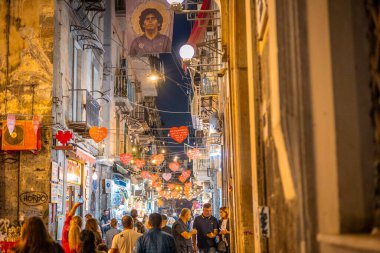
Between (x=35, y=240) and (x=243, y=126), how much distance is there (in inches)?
154

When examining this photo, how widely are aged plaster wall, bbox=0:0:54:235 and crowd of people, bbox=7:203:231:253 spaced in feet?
16.2

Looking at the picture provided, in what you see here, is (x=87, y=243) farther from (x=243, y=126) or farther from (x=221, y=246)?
(x=221, y=246)

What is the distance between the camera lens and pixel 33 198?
17078mm

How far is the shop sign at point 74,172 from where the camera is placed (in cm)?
2004

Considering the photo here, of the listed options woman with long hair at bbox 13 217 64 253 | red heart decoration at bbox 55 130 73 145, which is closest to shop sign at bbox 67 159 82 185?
red heart decoration at bbox 55 130 73 145

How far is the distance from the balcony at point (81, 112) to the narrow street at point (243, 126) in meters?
0.08

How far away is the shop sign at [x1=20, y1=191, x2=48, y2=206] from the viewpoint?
1705 centimetres

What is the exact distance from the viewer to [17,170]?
17.2 m

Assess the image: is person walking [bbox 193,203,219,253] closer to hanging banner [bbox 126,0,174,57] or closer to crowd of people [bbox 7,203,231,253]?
crowd of people [bbox 7,203,231,253]

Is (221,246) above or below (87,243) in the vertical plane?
below

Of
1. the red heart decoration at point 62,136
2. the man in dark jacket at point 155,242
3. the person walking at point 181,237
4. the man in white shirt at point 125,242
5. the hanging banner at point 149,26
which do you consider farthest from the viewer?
the hanging banner at point 149,26

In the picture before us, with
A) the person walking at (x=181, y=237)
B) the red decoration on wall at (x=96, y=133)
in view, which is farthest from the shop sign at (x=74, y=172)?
the person walking at (x=181, y=237)

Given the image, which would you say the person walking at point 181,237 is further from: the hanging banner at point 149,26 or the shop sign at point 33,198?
the hanging banner at point 149,26

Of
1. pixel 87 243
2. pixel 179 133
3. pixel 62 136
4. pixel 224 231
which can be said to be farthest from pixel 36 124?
pixel 87 243
